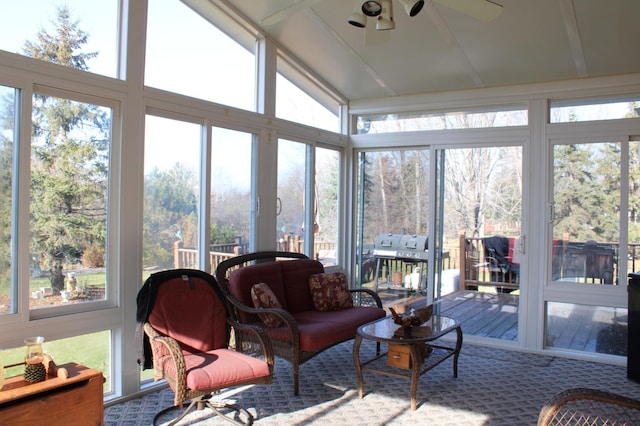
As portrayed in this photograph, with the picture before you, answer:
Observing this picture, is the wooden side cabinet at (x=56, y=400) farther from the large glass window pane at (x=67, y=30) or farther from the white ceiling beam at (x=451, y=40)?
the white ceiling beam at (x=451, y=40)

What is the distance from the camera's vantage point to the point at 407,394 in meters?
3.61

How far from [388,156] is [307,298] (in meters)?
2.03

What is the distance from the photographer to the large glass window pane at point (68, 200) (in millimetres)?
3000

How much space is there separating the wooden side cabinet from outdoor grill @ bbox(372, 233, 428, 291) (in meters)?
3.64

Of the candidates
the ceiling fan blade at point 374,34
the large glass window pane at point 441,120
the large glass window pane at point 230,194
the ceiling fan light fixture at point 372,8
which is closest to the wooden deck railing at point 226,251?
the large glass window pane at point 230,194

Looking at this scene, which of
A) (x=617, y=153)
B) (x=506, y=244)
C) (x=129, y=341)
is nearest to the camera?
(x=129, y=341)

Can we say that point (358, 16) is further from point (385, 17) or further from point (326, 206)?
point (326, 206)

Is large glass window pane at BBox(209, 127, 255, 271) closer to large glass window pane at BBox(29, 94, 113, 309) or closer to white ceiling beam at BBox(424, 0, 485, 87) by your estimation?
large glass window pane at BBox(29, 94, 113, 309)

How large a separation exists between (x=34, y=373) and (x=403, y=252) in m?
3.91

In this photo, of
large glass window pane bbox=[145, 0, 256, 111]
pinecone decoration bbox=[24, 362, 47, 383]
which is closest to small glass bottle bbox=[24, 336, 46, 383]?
pinecone decoration bbox=[24, 362, 47, 383]

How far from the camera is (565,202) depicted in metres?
4.71

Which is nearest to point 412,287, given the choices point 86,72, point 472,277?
point 472,277

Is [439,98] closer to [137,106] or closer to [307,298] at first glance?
[307,298]

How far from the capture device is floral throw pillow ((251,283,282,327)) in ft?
12.5
